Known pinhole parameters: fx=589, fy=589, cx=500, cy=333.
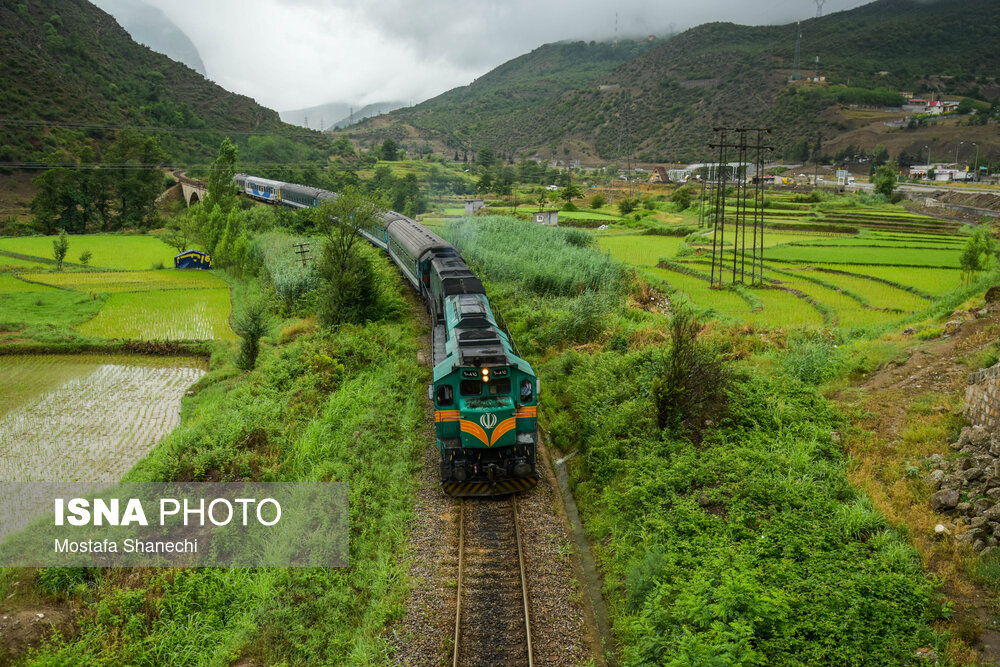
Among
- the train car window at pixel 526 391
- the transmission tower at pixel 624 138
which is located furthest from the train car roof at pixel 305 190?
the transmission tower at pixel 624 138

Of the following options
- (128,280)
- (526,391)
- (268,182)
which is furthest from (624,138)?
(526,391)

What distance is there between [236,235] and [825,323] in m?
36.1

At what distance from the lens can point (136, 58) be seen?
112188 millimetres

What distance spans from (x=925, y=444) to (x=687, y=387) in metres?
4.54

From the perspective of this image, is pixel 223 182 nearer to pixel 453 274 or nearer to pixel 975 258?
pixel 453 274

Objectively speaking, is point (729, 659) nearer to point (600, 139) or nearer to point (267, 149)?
point (267, 149)

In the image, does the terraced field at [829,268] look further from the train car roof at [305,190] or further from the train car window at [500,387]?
the train car roof at [305,190]

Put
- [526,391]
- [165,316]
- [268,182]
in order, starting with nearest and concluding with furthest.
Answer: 1. [526,391]
2. [165,316]
3. [268,182]

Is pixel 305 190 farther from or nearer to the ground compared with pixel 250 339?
farther from the ground

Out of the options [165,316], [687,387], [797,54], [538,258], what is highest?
[797,54]

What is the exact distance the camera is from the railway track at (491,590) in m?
8.89

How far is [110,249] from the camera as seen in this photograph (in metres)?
49.4

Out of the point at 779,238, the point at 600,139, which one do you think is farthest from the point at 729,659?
the point at 600,139

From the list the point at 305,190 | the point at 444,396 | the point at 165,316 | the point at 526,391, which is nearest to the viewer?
the point at 444,396
